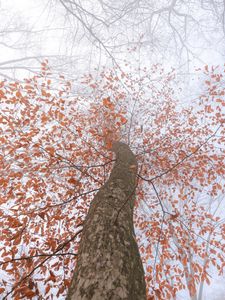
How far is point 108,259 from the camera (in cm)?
153

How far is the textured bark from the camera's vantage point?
129 cm

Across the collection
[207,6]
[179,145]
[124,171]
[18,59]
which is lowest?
[124,171]

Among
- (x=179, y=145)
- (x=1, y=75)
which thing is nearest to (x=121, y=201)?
(x=179, y=145)

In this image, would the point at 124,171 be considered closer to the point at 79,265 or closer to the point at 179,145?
the point at 79,265

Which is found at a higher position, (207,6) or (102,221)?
(207,6)

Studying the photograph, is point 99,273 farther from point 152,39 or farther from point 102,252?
point 152,39

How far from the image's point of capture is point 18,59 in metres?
10.8

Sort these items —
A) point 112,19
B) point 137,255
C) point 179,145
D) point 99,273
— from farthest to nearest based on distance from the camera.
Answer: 1. point 179,145
2. point 112,19
3. point 137,255
4. point 99,273

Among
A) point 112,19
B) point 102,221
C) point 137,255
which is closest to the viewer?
point 137,255

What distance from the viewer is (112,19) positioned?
6.56 metres

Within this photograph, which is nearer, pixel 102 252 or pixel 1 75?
pixel 102 252

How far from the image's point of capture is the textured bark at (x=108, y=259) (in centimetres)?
129

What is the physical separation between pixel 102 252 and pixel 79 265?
0.22m

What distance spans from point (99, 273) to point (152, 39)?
9.52 m
